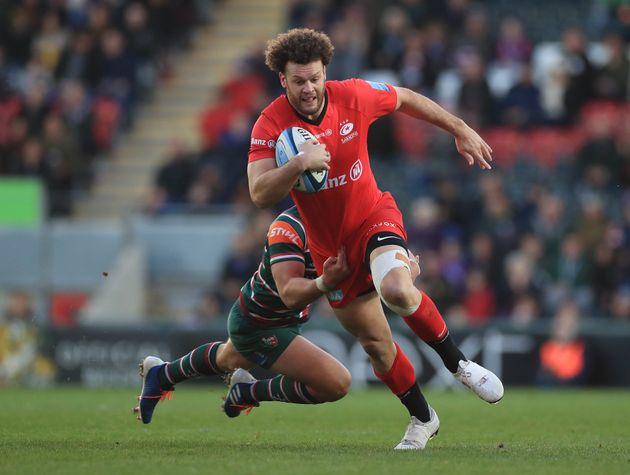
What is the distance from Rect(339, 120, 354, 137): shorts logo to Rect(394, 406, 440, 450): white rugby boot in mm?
1887

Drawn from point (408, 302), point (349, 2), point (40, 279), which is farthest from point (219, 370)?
point (349, 2)

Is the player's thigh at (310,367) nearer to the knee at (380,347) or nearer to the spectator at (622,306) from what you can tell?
the knee at (380,347)

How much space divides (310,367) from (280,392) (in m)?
0.37

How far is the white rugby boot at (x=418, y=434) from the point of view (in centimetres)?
829

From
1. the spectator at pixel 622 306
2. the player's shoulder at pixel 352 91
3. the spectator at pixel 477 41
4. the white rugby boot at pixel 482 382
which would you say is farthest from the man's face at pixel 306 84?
the spectator at pixel 477 41

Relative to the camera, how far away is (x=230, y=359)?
30.6 ft

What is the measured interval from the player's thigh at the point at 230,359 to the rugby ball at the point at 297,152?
161 cm

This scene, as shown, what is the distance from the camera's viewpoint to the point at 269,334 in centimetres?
898

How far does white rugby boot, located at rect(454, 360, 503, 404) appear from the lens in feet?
27.0

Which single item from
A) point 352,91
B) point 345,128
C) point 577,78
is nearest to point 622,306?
point 577,78

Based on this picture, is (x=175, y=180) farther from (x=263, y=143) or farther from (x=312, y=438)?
(x=263, y=143)

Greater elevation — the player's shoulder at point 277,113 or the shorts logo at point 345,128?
the player's shoulder at point 277,113

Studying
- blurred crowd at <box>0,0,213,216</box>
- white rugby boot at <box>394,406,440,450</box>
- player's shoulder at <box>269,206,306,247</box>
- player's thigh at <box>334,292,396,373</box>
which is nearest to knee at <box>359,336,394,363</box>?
player's thigh at <box>334,292,396,373</box>

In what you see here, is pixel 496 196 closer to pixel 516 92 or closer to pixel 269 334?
pixel 516 92
